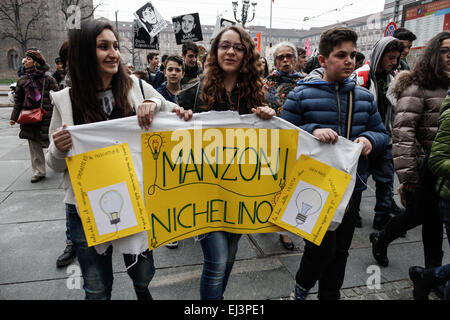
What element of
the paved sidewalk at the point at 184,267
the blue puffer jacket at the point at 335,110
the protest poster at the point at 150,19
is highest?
the protest poster at the point at 150,19

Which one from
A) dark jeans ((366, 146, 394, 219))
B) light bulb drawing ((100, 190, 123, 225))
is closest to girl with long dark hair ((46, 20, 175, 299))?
light bulb drawing ((100, 190, 123, 225))

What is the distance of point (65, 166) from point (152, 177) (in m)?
0.46

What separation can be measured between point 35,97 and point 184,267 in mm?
3785

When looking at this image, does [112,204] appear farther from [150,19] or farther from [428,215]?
[150,19]

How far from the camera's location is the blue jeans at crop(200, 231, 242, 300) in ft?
5.90

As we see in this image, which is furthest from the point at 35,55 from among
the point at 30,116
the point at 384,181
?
the point at 384,181

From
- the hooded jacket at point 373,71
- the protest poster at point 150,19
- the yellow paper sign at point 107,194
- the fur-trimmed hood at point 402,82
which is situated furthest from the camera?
the protest poster at point 150,19

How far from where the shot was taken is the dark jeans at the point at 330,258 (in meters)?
1.91

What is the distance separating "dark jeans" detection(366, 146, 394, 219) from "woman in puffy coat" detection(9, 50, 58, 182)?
15.8 ft

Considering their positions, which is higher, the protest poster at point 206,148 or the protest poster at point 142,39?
the protest poster at point 142,39

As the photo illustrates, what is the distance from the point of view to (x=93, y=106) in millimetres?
1675

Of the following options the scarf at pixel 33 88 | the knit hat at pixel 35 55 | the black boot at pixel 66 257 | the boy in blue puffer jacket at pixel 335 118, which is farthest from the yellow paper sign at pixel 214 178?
the scarf at pixel 33 88

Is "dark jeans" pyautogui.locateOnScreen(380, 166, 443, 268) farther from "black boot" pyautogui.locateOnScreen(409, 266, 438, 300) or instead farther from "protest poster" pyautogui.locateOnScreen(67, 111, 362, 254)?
"protest poster" pyautogui.locateOnScreen(67, 111, 362, 254)

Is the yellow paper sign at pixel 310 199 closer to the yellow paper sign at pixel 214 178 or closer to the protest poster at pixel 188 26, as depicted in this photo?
the yellow paper sign at pixel 214 178
